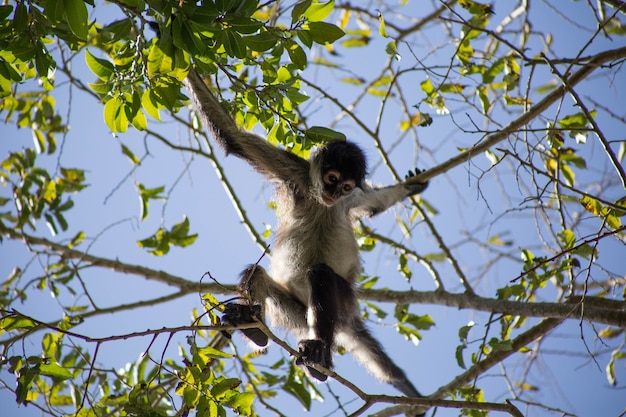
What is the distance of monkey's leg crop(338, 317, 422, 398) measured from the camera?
5.16 meters

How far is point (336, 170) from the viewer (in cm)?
512

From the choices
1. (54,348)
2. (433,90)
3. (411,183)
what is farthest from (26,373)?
(411,183)

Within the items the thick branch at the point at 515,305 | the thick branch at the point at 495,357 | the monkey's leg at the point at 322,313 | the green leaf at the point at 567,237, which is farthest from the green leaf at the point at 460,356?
the green leaf at the point at 567,237

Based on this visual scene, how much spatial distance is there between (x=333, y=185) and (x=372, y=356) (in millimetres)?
1588

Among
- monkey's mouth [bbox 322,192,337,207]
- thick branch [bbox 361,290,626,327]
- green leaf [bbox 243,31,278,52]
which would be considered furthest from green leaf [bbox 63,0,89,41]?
monkey's mouth [bbox 322,192,337,207]

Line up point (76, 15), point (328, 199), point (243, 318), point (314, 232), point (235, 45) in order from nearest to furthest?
point (76, 15)
point (235, 45)
point (243, 318)
point (328, 199)
point (314, 232)

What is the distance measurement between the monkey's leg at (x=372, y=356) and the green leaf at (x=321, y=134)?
1.99 m

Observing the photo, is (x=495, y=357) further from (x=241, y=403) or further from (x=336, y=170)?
(x=241, y=403)

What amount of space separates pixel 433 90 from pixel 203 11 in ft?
8.34

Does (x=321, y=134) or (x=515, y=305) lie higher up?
(x=321, y=134)

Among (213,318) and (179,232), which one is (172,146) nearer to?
(179,232)

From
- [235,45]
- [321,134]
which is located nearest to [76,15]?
[235,45]

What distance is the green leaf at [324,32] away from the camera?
3055mm

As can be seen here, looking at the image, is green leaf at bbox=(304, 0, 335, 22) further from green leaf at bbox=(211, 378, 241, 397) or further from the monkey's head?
the monkey's head
